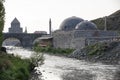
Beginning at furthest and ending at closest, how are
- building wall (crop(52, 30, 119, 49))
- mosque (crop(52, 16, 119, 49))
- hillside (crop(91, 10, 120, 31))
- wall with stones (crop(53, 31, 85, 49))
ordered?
hillside (crop(91, 10, 120, 31)) → wall with stones (crop(53, 31, 85, 49)) → mosque (crop(52, 16, 119, 49)) → building wall (crop(52, 30, 119, 49))

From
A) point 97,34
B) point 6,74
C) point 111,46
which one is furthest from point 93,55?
point 6,74

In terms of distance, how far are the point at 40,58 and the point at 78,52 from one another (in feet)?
133

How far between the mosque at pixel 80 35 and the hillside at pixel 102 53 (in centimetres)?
1222

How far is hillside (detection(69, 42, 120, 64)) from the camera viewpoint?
6756 centimetres

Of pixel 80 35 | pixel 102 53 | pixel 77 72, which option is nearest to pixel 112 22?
pixel 80 35

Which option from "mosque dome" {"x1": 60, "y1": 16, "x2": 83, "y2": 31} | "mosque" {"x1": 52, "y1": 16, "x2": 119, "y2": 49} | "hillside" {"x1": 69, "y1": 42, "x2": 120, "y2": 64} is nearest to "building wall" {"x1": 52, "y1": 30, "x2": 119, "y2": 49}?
"mosque" {"x1": 52, "y1": 16, "x2": 119, "y2": 49}

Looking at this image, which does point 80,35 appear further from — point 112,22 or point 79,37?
point 112,22

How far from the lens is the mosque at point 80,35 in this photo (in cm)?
9858

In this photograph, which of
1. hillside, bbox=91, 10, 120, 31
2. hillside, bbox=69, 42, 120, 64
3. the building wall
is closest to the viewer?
hillside, bbox=69, 42, 120, 64

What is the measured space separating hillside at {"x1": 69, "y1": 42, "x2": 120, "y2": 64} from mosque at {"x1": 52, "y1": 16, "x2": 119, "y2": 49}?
1222cm

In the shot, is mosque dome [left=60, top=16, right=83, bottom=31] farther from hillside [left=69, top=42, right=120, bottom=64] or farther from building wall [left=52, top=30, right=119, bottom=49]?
hillside [left=69, top=42, right=120, bottom=64]

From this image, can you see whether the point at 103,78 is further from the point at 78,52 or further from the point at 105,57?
the point at 78,52

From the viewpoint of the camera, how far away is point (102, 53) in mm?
73312

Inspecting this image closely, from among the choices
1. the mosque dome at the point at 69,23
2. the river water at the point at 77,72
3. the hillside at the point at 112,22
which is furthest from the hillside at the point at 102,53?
the hillside at the point at 112,22
